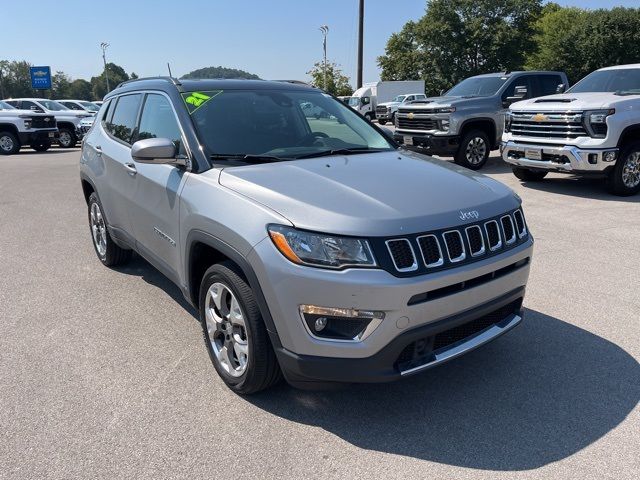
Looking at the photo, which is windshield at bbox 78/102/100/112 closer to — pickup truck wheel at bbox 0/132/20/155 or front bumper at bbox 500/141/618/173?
pickup truck wheel at bbox 0/132/20/155

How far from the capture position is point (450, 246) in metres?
2.71

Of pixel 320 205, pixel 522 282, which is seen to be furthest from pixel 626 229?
pixel 320 205

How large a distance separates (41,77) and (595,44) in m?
48.2

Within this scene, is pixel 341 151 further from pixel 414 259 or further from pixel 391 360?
pixel 391 360

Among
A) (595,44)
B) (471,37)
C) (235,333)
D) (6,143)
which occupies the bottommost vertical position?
(235,333)

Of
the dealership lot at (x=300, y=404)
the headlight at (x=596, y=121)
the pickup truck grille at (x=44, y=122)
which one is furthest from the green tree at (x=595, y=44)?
the dealership lot at (x=300, y=404)

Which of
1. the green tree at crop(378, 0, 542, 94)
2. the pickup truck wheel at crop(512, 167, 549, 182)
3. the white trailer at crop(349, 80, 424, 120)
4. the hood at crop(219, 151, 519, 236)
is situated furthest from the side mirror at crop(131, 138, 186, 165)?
the green tree at crop(378, 0, 542, 94)

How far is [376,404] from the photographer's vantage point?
3.06 metres

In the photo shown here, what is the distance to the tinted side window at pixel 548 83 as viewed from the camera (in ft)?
39.7

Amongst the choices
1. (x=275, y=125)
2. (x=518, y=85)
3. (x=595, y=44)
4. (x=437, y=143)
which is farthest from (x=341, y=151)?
(x=595, y=44)

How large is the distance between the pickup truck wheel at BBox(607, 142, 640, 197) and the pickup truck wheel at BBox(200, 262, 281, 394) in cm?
727

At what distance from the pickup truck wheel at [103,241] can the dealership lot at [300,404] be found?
524mm

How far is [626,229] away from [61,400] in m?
6.38

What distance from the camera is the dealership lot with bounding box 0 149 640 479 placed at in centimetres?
259
